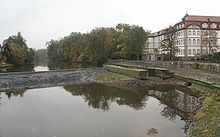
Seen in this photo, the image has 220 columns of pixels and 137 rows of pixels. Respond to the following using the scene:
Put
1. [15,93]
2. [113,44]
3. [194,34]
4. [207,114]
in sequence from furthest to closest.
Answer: [113,44] < [194,34] < [15,93] < [207,114]

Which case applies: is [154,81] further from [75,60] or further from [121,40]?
[75,60]

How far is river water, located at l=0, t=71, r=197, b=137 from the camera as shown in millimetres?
21536

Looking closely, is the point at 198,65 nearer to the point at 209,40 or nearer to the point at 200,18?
the point at 209,40

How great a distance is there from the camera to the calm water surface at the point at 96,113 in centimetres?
2161

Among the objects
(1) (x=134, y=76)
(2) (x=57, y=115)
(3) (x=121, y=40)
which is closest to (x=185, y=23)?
(3) (x=121, y=40)

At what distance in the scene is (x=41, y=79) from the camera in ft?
181

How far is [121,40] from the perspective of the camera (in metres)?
90.4

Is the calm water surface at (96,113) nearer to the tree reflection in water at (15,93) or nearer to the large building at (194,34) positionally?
the tree reflection in water at (15,93)

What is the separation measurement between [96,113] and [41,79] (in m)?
29.7

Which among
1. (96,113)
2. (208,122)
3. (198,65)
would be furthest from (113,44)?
(208,122)

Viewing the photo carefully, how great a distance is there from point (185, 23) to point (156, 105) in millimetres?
51777

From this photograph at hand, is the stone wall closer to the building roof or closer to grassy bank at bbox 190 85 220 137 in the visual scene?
the building roof

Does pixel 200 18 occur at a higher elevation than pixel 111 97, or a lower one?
higher

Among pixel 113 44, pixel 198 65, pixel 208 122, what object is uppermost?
pixel 113 44
